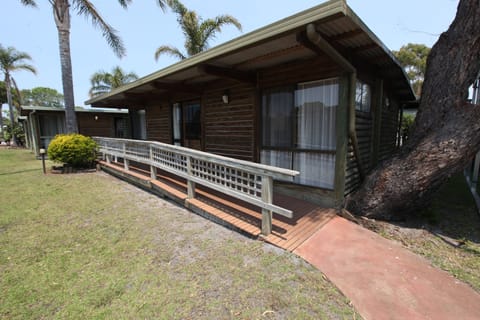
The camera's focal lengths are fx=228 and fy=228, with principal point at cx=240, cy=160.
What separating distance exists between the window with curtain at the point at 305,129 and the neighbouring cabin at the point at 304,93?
2 cm

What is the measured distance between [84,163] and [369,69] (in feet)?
29.2

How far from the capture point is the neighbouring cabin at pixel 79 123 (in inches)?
455

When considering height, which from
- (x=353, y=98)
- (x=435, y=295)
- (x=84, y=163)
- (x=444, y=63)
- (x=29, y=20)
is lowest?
(x=435, y=295)

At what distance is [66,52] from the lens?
8156 mm

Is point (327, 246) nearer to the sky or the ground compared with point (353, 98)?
nearer to the ground

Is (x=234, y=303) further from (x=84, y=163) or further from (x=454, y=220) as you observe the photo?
(x=84, y=163)

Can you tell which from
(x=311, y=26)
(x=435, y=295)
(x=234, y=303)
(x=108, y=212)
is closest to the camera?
(x=234, y=303)

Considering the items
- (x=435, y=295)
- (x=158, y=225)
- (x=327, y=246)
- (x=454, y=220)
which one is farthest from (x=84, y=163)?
(x=454, y=220)

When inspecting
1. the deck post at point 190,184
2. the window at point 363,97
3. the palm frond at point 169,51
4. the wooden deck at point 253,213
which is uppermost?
the palm frond at point 169,51

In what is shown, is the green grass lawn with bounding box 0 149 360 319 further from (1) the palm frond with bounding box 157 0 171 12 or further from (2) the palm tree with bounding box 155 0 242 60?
(2) the palm tree with bounding box 155 0 242 60

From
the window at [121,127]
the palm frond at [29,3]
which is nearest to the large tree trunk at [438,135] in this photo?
the palm frond at [29,3]

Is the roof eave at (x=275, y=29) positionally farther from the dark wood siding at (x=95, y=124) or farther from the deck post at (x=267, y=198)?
the dark wood siding at (x=95, y=124)

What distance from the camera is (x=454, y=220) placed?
12.6ft

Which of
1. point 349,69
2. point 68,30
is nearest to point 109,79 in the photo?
point 68,30
